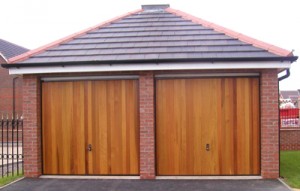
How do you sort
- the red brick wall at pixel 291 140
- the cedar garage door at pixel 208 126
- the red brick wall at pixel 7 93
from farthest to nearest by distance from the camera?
the red brick wall at pixel 7 93
the red brick wall at pixel 291 140
the cedar garage door at pixel 208 126

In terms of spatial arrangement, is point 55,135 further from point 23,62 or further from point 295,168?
point 295,168

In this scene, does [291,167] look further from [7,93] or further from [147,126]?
[7,93]

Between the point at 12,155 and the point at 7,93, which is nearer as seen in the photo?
the point at 12,155

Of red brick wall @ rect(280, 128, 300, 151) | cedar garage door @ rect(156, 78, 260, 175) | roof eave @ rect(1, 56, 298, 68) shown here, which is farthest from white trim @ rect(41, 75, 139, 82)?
red brick wall @ rect(280, 128, 300, 151)

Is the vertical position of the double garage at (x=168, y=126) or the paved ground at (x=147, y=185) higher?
the double garage at (x=168, y=126)

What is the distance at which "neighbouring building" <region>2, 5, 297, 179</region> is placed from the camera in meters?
8.80

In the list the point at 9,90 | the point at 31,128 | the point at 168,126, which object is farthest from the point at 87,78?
the point at 9,90

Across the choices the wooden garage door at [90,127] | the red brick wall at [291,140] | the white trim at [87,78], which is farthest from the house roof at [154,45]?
the red brick wall at [291,140]

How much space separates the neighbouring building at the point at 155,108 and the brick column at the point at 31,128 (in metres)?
0.03

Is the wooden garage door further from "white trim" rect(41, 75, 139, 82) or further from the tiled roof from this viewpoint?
the tiled roof

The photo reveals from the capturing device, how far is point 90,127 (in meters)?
9.38

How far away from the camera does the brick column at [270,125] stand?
8.77 metres

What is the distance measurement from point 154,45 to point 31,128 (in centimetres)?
379

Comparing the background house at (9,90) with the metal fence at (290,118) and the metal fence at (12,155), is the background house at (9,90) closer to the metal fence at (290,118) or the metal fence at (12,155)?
the metal fence at (12,155)
